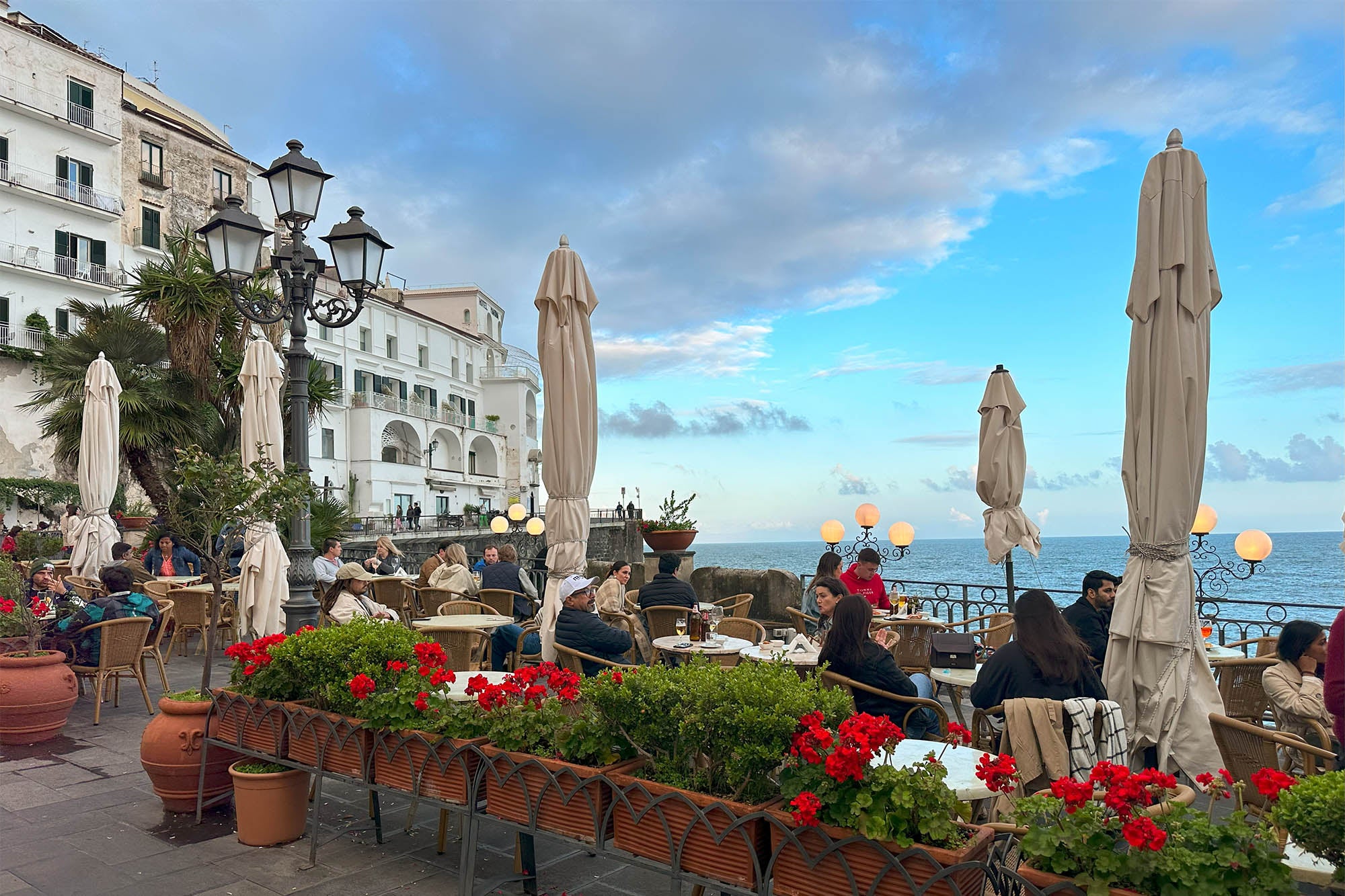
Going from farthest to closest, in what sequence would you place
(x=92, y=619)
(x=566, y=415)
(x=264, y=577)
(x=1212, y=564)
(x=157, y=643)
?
(x=1212, y=564) < (x=264, y=577) < (x=157, y=643) < (x=92, y=619) < (x=566, y=415)

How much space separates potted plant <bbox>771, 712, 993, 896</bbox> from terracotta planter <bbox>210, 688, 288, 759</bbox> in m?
2.95

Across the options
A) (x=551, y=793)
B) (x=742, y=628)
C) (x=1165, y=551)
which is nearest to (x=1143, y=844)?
(x=551, y=793)

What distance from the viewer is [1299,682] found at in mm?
4219

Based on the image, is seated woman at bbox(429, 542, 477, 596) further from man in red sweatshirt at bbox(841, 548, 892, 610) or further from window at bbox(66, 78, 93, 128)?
window at bbox(66, 78, 93, 128)

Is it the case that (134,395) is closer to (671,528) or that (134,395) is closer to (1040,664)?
(671,528)

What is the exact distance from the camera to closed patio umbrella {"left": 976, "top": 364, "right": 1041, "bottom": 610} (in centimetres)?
832

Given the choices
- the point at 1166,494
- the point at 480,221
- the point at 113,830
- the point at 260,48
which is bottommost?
the point at 113,830

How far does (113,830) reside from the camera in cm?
454

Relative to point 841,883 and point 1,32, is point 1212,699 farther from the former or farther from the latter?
point 1,32

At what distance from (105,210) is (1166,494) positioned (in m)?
38.3

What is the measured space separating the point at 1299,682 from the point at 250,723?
5.65m

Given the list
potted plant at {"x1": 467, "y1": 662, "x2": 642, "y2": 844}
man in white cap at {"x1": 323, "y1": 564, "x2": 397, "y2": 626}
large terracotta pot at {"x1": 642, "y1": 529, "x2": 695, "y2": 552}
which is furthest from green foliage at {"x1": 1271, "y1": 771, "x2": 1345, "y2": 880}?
large terracotta pot at {"x1": 642, "y1": 529, "x2": 695, "y2": 552}

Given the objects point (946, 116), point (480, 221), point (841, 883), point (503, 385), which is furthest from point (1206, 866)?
point (503, 385)

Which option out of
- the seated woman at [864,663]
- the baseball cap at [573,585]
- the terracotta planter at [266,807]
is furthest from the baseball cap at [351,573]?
the seated woman at [864,663]
